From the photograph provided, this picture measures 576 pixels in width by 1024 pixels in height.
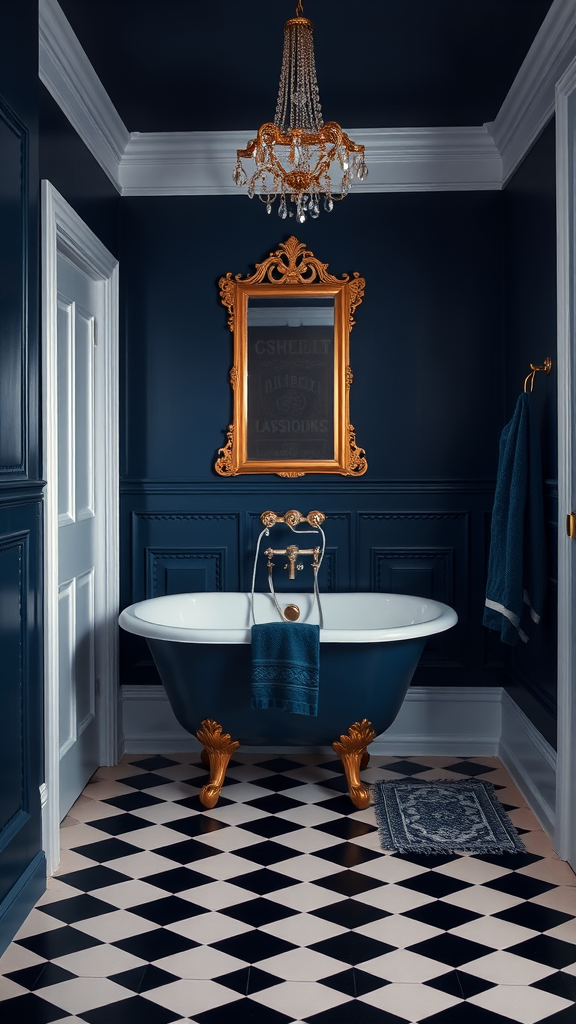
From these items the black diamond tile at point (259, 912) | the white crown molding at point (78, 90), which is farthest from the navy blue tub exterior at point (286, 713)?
the white crown molding at point (78, 90)

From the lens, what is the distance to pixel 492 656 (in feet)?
13.1

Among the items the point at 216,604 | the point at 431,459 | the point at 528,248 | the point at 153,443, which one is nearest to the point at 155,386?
the point at 153,443

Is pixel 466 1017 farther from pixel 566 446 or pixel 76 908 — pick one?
pixel 566 446

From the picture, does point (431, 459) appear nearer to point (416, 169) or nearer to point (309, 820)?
point (416, 169)

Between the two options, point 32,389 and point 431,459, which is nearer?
point 32,389

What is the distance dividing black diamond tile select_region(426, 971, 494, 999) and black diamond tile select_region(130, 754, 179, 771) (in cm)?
184

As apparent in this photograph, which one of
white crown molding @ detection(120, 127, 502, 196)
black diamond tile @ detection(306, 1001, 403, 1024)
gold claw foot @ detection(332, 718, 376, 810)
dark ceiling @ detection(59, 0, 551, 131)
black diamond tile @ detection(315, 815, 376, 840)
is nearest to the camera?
black diamond tile @ detection(306, 1001, 403, 1024)

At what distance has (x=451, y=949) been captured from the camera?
2.29m

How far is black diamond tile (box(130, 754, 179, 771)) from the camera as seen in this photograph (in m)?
3.78

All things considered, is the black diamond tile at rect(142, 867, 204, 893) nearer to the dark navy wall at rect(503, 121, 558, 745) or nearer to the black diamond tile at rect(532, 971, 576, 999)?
the black diamond tile at rect(532, 971, 576, 999)

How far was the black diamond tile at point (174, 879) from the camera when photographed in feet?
8.68

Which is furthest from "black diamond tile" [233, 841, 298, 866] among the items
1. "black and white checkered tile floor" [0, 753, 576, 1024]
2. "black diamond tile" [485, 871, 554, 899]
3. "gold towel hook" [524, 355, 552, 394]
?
"gold towel hook" [524, 355, 552, 394]

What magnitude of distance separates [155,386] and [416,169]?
1479 millimetres

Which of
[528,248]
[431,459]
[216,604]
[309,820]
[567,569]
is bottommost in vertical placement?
[309,820]
